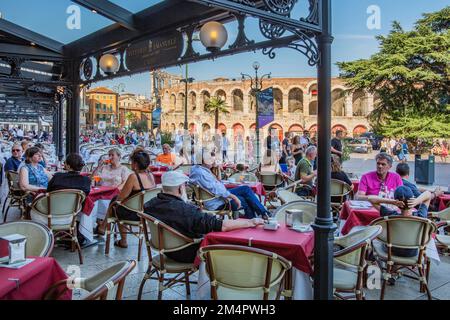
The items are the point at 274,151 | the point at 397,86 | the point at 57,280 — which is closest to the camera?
the point at 57,280

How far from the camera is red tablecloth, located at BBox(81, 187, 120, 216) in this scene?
515cm

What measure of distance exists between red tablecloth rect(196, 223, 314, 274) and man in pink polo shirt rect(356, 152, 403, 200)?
6.91 feet

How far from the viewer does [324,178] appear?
2.95 metres

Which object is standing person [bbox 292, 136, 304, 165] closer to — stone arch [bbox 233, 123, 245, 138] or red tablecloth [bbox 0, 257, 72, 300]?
red tablecloth [bbox 0, 257, 72, 300]

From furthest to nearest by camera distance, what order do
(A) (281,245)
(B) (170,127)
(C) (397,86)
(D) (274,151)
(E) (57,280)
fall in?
(B) (170,127) → (C) (397,86) → (D) (274,151) → (A) (281,245) → (E) (57,280)

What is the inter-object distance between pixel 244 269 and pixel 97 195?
3.51m

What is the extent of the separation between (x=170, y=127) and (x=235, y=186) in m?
53.2

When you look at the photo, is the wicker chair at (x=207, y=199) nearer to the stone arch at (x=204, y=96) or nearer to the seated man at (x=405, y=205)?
the seated man at (x=405, y=205)

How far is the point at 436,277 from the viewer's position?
4.28 m

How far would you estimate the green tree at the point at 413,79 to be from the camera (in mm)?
18094

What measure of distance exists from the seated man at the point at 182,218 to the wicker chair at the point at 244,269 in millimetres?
612

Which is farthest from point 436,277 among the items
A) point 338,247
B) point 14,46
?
point 14,46

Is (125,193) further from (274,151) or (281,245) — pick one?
(274,151)

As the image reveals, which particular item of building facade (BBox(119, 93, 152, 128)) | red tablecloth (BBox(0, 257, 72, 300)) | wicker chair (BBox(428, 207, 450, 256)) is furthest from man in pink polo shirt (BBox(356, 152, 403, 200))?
building facade (BBox(119, 93, 152, 128))
